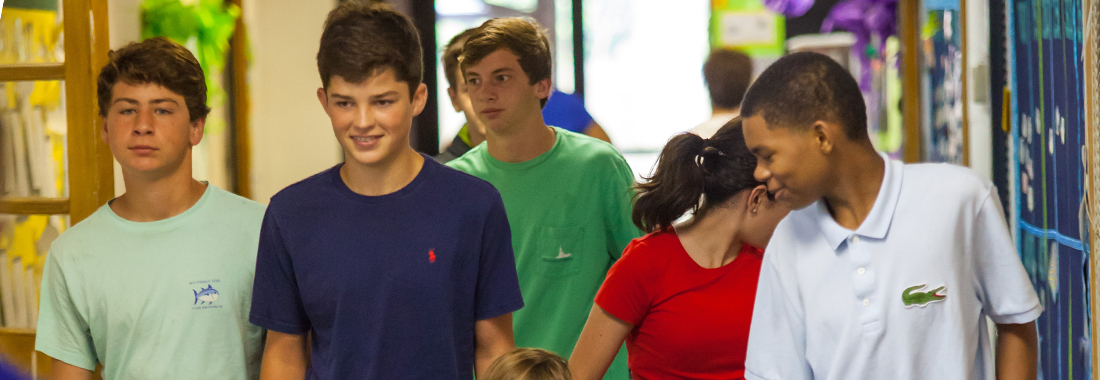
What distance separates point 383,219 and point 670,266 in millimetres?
460

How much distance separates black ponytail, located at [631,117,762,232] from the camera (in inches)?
58.1

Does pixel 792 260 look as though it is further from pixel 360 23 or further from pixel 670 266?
pixel 360 23

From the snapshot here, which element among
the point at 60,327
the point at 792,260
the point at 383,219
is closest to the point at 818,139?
the point at 792,260

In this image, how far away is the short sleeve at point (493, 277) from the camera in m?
1.36

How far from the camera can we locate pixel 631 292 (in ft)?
4.71

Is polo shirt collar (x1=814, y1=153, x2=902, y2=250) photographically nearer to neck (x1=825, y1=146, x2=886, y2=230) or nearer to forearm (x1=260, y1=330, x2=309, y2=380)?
neck (x1=825, y1=146, x2=886, y2=230)

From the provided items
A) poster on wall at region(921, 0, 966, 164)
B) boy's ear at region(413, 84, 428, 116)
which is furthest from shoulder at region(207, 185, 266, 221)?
poster on wall at region(921, 0, 966, 164)

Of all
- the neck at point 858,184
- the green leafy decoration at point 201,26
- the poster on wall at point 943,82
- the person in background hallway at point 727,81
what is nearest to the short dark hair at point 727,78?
the person in background hallway at point 727,81

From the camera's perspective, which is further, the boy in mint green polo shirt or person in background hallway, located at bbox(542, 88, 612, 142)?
person in background hallway, located at bbox(542, 88, 612, 142)

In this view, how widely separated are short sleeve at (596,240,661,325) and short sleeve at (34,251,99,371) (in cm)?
86

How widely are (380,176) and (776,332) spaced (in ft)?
2.02

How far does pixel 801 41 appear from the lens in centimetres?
462

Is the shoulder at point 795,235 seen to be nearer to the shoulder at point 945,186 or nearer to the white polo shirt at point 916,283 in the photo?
the white polo shirt at point 916,283

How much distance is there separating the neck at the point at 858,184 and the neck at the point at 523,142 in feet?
2.99
